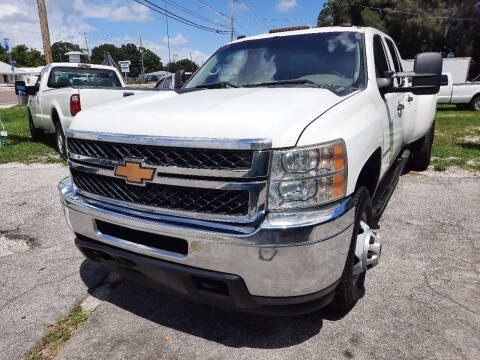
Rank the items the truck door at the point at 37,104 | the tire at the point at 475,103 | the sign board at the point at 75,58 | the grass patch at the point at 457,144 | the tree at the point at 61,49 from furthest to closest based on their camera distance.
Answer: the tree at the point at 61,49 < the sign board at the point at 75,58 < the tire at the point at 475,103 < the truck door at the point at 37,104 < the grass patch at the point at 457,144

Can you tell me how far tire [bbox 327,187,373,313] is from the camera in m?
2.12

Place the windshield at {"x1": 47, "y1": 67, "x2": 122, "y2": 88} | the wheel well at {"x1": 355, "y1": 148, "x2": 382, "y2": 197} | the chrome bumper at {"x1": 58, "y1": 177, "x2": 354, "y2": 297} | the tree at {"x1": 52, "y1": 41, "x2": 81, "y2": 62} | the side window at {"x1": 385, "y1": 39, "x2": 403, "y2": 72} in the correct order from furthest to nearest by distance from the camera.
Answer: the tree at {"x1": 52, "y1": 41, "x2": 81, "y2": 62} < the windshield at {"x1": 47, "y1": 67, "x2": 122, "y2": 88} < the side window at {"x1": 385, "y1": 39, "x2": 403, "y2": 72} < the wheel well at {"x1": 355, "y1": 148, "x2": 382, "y2": 197} < the chrome bumper at {"x1": 58, "y1": 177, "x2": 354, "y2": 297}

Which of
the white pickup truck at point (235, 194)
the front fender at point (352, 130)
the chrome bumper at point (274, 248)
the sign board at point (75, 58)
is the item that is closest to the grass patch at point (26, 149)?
the white pickup truck at point (235, 194)

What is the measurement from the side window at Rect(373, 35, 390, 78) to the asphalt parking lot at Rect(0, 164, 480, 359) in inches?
62.7

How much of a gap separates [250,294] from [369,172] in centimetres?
134

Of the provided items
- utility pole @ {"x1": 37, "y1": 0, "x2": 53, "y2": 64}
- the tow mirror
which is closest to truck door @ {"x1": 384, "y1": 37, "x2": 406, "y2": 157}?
the tow mirror

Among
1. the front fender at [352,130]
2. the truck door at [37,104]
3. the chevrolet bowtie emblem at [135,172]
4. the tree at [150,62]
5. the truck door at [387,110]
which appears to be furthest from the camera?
the tree at [150,62]

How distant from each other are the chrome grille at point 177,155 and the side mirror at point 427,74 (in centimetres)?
167

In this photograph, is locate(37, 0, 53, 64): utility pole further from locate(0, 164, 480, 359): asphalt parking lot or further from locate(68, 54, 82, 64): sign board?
locate(0, 164, 480, 359): asphalt parking lot

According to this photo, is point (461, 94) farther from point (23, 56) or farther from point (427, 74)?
point (23, 56)

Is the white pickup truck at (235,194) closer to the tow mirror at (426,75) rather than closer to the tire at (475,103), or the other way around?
the tow mirror at (426,75)

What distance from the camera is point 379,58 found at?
3328mm

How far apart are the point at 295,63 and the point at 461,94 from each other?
17.0m

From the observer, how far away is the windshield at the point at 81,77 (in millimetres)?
8523
